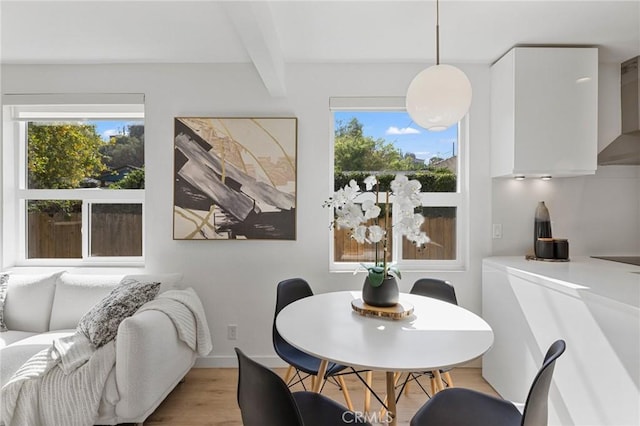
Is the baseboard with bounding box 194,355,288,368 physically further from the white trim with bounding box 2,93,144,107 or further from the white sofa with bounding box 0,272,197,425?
the white trim with bounding box 2,93,144,107

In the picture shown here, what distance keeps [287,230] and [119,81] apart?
1896 millimetres

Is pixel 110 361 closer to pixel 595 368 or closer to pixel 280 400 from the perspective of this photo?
pixel 280 400

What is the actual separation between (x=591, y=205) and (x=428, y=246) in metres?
1.33

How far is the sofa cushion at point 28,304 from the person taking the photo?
7.73 feet

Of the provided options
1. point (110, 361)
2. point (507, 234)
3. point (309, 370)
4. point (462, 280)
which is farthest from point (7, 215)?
point (507, 234)

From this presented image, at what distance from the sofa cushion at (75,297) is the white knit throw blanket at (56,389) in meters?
0.63

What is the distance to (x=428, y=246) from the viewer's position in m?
2.79

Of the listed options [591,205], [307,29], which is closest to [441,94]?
[307,29]

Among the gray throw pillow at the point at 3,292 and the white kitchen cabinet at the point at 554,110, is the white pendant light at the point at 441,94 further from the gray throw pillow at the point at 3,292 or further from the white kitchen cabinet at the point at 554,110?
the gray throw pillow at the point at 3,292

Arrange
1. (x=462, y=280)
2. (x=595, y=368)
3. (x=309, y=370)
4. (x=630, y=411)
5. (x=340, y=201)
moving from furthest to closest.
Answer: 1. (x=462, y=280)
2. (x=309, y=370)
3. (x=340, y=201)
4. (x=595, y=368)
5. (x=630, y=411)

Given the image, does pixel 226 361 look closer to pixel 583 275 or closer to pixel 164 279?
pixel 164 279

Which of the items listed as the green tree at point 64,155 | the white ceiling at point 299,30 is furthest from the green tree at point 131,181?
the white ceiling at point 299,30

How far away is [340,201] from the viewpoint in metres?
1.63

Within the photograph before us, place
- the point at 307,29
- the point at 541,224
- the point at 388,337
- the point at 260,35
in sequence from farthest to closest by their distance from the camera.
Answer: the point at 541,224, the point at 307,29, the point at 260,35, the point at 388,337
